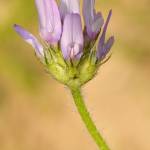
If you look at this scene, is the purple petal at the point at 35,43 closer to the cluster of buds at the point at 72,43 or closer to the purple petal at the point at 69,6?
the cluster of buds at the point at 72,43

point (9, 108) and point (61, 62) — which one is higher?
point (61, 62)

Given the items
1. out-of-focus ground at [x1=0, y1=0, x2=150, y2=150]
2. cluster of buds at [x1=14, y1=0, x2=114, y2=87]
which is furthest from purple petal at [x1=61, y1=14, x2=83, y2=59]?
out-of-focus ground at [x1=0, y1=0, x2=150, y2=150]

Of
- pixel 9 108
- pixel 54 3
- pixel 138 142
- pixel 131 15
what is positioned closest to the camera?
pixel 54 3

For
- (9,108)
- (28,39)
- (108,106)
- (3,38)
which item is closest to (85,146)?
(108,106)

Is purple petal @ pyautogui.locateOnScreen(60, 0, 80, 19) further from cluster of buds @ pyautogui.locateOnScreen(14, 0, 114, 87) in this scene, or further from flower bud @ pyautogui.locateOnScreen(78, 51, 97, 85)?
flower bud @ pyautogui.locateOnScreen(78, 51, 97, 85)

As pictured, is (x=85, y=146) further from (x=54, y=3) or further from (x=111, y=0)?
(x=54, y=3)

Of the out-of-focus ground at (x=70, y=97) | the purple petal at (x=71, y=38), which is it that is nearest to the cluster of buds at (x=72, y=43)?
the purple petal at (x=71, y=38)

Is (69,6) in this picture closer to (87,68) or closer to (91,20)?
(91,20)
